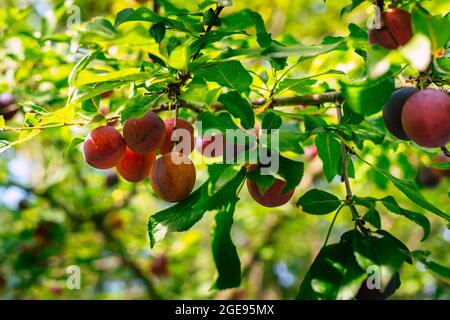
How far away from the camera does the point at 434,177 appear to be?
2.24 m

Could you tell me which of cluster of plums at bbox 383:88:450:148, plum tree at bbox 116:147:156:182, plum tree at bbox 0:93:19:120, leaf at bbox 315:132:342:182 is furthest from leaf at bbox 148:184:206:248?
plum tree at bbox 0:93:19:120

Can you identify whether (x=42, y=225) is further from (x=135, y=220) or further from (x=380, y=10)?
(x=380, y=10)

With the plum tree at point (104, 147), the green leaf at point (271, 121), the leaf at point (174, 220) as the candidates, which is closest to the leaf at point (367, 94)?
the green leaf at point (271, 121)

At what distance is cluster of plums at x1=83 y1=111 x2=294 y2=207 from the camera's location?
88cm

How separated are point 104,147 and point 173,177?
0.47 ft

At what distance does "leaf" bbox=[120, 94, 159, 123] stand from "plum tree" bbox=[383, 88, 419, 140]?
0.38m

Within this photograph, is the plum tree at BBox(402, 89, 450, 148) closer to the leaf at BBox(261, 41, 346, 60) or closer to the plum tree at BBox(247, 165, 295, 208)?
the leaf at BBox(261, 41, 346, 60)

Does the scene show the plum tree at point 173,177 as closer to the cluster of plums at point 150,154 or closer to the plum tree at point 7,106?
the cluster of plums at point 150,154

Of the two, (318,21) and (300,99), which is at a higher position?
(318,21)

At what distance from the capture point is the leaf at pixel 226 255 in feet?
2.78

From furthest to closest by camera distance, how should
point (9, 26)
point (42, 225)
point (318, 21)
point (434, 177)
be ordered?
point (318, 21) < point (42, 225) < point (434, 177) < point (9, 26)

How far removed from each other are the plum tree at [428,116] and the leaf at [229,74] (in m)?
0.31
